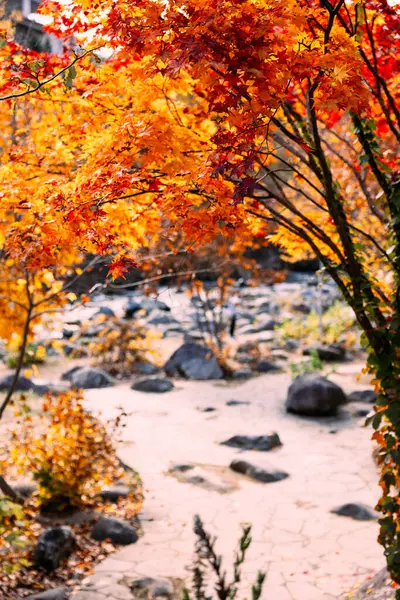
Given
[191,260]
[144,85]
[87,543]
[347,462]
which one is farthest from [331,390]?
[144,85]

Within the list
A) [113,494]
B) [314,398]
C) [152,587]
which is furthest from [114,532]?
[314,398]

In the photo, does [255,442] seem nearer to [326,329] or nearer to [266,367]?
[266,367]

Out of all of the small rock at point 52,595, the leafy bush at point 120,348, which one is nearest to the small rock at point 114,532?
the small rock at point 52,595

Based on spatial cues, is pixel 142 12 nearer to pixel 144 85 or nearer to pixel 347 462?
pixel 144 85

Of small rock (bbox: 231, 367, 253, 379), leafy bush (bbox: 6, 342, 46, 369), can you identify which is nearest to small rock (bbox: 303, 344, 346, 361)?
small rock (bbox: 231, 367, 253, 379)

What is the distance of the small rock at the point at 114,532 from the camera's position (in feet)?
17.0

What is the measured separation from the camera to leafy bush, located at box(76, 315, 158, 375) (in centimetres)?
1296

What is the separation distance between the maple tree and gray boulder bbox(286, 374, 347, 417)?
16.8ft

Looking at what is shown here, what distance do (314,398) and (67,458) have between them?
471cm

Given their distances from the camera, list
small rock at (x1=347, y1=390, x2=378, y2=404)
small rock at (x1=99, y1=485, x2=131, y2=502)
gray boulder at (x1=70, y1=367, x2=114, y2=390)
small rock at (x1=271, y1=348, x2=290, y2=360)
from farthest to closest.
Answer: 1. small rock at (x1=271, y1=348, x2=290, y2=360)
2. gray boulder at (x1=70, y1=367, x2=114, y2=390)
3. small rock at (x1=347, y1=390, x2=378, y2=404)
4. small rock at (x1=99, y1=485, x2=131, y2=502)

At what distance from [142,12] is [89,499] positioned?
458cm

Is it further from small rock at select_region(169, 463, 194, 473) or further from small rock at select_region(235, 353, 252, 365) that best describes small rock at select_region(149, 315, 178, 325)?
small rock at select_region(169, 463, 194, 473)

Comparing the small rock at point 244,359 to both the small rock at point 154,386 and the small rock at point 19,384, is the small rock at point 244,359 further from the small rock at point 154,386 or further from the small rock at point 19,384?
the small rock at point 19,384

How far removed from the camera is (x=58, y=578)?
457cm
